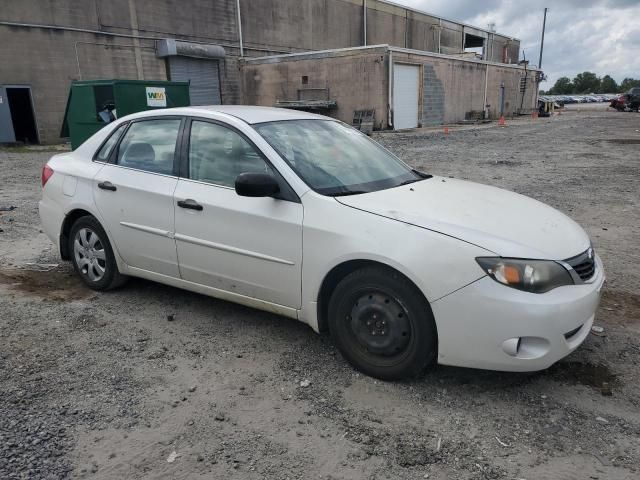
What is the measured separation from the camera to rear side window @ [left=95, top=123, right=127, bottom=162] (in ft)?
A: 15.2

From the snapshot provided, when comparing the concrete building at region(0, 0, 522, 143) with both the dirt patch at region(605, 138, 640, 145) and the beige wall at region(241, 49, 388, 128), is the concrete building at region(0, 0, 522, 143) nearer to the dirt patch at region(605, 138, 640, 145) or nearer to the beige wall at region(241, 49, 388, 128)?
the beige wall at region(241, 49, 388, 128)

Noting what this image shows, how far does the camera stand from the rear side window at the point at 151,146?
4.20m

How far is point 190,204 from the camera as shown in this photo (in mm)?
3877

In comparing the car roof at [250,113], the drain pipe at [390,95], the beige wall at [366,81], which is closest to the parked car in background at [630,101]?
the beige wall at [366,81]

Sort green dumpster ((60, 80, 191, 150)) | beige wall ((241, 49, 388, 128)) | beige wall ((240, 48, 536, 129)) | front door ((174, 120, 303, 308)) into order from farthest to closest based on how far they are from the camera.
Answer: beige wall ((240, 48, 536, 129)) → beige wall ((241, 49, 388, 128)) → green dumpster ((60, 80, 191, 150)) → front door ((174, 120, 303, 308))

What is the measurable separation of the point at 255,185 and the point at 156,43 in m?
24.3

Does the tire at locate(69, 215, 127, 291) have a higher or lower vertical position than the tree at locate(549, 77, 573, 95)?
lower

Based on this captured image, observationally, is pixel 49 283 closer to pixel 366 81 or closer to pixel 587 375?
pixel 587 375

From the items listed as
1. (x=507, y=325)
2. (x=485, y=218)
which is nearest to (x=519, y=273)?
(x=507, y=325)

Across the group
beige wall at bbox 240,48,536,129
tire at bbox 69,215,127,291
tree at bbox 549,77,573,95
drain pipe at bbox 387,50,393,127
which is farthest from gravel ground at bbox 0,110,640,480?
tree at bbox 549,77,573,95

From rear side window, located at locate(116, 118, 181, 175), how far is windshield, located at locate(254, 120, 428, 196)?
0.83 m

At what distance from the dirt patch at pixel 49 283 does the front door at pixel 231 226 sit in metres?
1.46

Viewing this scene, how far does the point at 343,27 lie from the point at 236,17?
33.8 ft

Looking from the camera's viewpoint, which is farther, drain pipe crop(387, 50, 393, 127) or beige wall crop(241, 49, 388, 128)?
beige wall crop(241, 49, 388, 128)
